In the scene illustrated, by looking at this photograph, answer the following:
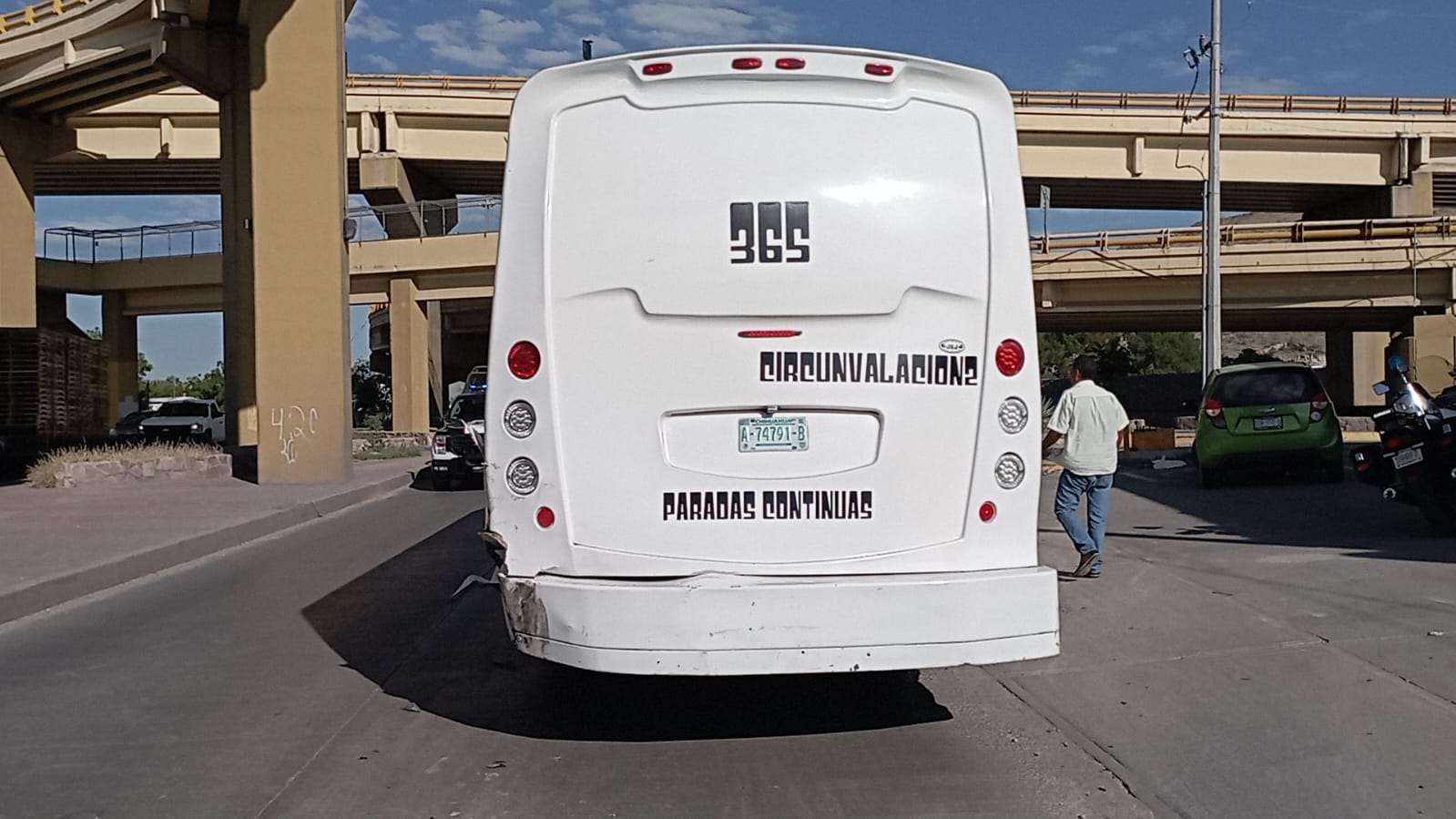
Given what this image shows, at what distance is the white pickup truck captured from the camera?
37.9 metres

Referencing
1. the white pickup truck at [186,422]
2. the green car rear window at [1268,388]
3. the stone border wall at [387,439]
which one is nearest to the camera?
the green car rear window at [1268,388]

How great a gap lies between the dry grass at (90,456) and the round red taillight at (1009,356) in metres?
19.5

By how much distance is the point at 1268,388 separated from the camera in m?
16.5

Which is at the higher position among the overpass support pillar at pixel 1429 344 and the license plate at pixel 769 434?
the overpass support pillar at pixel 1429 344

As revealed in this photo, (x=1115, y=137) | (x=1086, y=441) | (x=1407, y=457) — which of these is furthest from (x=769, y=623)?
(x=1115, y=137)

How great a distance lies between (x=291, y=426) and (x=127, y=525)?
717 centimetres

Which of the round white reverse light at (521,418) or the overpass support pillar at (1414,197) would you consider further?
the overpass support pillar at (1414,197)

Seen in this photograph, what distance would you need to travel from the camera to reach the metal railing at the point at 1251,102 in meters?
44.2

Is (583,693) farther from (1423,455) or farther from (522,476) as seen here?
(1423,455)

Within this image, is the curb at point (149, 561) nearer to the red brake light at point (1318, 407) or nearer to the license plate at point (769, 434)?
the license plate at point (769, 434)

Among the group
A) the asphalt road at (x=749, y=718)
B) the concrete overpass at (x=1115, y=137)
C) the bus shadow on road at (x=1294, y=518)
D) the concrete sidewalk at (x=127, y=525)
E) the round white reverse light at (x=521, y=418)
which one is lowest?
the asphalt road at (x=749, y=718)

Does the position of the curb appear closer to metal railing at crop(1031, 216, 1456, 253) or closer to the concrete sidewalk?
the concrete sidewalk

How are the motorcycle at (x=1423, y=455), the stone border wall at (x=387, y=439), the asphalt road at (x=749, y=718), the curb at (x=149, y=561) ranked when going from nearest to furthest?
the asphalt road at (x=749, y=718)
the curb at (x=149, y=561)
the motorcycle at (x=1423, y=455)
the stone border wall at (x=387, y=439)

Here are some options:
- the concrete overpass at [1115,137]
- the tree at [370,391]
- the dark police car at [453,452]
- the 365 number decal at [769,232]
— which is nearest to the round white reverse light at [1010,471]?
the 365 number decal at [769,232]
